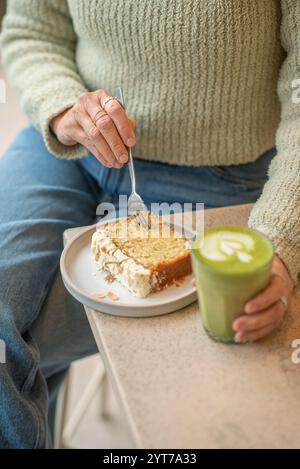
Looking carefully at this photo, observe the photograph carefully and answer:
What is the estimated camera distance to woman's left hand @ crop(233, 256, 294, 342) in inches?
23.4

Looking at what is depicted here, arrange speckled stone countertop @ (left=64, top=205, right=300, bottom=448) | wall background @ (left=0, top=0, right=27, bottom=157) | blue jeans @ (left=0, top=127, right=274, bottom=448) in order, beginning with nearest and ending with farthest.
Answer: speckled stone countertop @ (left=64, top=205, right=300, bottom=448) → blue jeans @ (left=0, top=127, right=274, bottom=448) → wall background @ (left=0, top=0, right=27, bottom=157)

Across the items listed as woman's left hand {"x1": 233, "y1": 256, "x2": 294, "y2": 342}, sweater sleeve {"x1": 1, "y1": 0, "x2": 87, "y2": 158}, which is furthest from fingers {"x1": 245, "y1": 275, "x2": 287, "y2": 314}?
sweater sleeve {"x1": 1, "y1": 0, "x2": 87, "y2": 158}

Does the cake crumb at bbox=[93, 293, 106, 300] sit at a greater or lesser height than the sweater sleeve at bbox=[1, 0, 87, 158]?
lesser

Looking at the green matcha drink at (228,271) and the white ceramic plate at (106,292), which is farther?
the white ceramic plate at (106,292)

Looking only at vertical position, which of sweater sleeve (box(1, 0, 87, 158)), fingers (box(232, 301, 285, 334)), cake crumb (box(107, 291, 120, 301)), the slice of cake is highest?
sweater sleeve (box(1, 0, 87, 158))

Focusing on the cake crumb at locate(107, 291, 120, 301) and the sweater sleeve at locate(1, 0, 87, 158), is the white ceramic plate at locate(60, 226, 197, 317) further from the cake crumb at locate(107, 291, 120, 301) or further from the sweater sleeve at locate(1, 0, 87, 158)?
the sweater sleeve at locate(1, 0, 87, 158)

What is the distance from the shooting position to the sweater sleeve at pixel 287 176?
0.70m

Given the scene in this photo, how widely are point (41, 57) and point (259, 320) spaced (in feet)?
2.38

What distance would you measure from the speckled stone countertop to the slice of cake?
52 mm

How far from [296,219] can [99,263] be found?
0.27 metres

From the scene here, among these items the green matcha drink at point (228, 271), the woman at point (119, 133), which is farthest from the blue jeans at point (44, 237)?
the green matcha drink at point (228, 271)

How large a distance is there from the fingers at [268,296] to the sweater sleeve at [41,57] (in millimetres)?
471

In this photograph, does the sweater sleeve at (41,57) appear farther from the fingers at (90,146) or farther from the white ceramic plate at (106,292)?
the white ceramic plate at (106,292)
